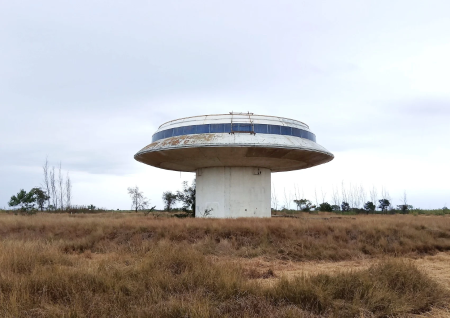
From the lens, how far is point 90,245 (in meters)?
15.8

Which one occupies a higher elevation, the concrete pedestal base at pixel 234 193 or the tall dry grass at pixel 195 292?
the concrete pedestal base at pixel 234 193

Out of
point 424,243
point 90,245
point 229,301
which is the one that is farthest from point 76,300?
point 424,243

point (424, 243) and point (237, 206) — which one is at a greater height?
point (237, 206)

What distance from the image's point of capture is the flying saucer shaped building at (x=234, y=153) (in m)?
20.3

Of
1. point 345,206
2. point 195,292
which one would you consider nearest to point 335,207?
point 345,206

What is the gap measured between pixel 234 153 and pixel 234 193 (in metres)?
3.31

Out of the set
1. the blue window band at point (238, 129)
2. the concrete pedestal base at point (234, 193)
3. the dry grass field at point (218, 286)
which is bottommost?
the dry grass field at point (218, 286)

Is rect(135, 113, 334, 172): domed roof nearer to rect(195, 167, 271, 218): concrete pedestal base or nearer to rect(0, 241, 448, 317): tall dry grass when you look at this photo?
rect(195, 167, 271, 218): concrete pedestal base

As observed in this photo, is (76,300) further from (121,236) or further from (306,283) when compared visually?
(121,236)

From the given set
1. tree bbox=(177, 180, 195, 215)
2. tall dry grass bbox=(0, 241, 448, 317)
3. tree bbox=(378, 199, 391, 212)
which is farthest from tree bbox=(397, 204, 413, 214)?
tall dry grass bbox=(0, 241, 448, 317)

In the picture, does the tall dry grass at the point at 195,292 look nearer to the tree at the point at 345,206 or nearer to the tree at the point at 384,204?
the tree at the point at 345,206

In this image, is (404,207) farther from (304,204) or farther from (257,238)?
(257,238)

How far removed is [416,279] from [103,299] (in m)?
6.91

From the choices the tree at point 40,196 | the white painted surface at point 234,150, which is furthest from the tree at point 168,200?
the white painted surface at point 234,150
